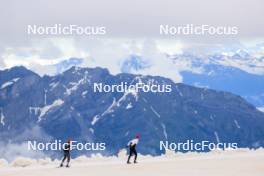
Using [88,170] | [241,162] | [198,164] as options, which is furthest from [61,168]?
[241,162]

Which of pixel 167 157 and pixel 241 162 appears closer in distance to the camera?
pixel 241 162

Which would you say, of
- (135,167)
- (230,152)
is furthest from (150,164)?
(230,152)

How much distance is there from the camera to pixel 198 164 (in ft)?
126

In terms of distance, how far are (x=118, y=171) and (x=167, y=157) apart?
38.0ft

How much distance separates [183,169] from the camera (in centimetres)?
3575

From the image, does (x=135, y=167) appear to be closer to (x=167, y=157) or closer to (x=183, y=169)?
(x=183, y=169)

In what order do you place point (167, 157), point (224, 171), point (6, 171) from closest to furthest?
1. point (224, 171)
2. point (6, 171)
3. point (167, 157)

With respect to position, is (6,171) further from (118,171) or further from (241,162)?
(241,162)

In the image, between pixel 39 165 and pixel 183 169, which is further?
pixel 39 165

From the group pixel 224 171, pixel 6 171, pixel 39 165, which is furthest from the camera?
pixel 39 165

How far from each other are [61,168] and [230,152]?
15.1 meters

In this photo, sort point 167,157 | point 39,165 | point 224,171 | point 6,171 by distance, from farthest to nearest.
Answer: point 167,157, point 39,165, point 6,171, point 224,171

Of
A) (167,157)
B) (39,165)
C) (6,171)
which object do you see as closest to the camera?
(6,171)

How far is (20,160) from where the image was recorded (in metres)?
41.4
